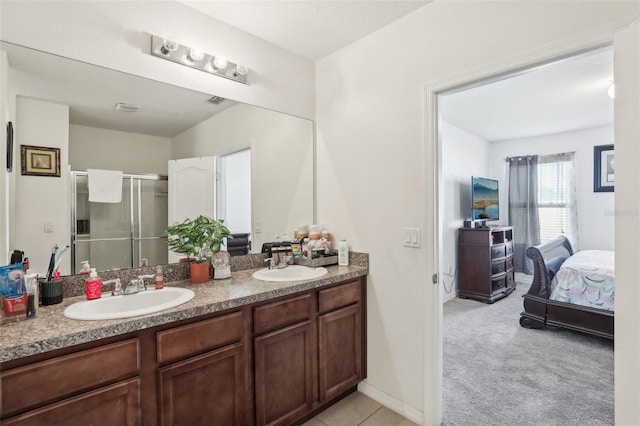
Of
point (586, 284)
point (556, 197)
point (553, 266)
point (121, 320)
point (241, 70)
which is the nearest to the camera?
point (121, 320)

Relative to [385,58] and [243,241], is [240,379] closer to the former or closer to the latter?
[243,241]

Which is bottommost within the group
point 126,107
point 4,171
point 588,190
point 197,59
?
point 4,171

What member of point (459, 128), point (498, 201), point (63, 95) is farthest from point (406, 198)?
point (498, 201)

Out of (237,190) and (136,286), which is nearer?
(136,286)

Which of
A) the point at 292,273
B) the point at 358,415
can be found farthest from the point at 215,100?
the point at 358,415

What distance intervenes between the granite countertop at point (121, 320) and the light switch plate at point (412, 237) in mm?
530

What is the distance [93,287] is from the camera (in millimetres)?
1447

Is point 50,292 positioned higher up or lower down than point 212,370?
higher up

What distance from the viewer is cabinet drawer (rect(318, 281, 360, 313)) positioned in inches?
74.8

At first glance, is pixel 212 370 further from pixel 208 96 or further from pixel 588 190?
pixel 588 190

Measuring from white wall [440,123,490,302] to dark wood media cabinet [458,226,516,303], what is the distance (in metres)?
0.12

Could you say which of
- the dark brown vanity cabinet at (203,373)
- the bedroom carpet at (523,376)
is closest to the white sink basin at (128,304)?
the dark brown vanity cabinet at (203,373)

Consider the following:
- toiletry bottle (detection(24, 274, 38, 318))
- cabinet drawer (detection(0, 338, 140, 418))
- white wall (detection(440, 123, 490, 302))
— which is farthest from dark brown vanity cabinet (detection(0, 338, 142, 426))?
white wall (detection(440, 123, 490, 302))

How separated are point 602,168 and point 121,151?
20.0ft
